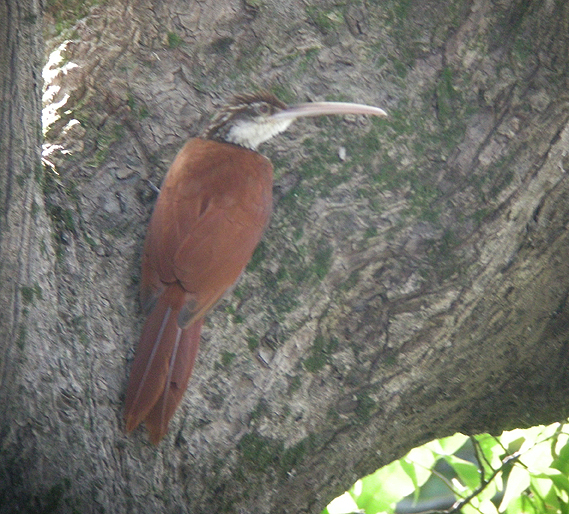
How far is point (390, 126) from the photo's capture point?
2.31 m

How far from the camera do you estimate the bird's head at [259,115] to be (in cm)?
226

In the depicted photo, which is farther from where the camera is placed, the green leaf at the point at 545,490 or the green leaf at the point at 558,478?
the green leaf at the point at 545,490

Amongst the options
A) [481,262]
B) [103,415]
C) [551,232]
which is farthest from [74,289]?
[551,232]

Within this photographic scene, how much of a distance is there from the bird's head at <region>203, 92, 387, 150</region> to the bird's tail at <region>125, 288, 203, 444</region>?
0.75 meters

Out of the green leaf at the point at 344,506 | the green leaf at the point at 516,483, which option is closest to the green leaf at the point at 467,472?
the green leaf at the point at 516,483

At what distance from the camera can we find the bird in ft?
6.31

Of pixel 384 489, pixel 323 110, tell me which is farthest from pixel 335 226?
pixel 384 489

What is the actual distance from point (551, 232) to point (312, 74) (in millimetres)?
1074

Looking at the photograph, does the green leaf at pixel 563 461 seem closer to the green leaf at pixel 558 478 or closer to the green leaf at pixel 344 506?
the green leaf at pixel 558 478

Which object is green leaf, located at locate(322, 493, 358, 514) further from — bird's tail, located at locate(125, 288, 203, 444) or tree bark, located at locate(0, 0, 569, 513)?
bird's tail, located at locate(125, 288, 203, 444)

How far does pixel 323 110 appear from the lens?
2266 mm

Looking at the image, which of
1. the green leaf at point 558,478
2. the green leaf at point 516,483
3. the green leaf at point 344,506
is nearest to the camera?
the green leaf at point 558,478

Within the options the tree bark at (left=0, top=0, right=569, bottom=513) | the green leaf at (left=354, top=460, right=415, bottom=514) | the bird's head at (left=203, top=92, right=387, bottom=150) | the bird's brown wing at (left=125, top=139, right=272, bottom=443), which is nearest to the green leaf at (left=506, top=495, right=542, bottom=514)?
the green leaf at (left=354, top=460, right=415, bottom=514)

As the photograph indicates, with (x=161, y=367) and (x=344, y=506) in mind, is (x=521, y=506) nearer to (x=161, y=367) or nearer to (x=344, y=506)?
(x=344, y=506)
